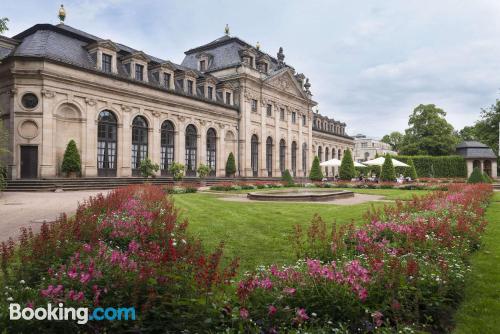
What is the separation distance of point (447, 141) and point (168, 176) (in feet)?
174

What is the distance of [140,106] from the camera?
3316 centimetres

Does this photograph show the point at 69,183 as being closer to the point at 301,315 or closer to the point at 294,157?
the point at 301,315

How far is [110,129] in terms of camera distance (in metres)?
31.2

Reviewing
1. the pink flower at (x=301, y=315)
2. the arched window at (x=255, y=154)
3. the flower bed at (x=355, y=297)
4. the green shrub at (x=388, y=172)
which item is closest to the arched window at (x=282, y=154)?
the arched window at (x=255, y=154)

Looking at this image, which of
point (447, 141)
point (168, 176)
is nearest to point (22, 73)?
point (168, 176)

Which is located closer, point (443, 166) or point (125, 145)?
point (125, 145)

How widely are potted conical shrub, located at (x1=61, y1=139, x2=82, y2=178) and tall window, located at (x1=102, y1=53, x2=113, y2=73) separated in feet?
25.5

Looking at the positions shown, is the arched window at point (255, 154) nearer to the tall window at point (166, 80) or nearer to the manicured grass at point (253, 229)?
the tall window at point (166, 80)

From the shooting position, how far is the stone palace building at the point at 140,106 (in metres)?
26.1

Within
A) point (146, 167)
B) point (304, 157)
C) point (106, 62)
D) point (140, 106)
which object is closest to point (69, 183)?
point (146, 167)

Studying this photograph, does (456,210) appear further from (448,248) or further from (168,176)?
(168,176)

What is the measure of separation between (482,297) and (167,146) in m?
33.8

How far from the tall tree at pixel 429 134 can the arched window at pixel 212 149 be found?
138ft

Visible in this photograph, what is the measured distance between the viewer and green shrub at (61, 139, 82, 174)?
2638 centimetres
